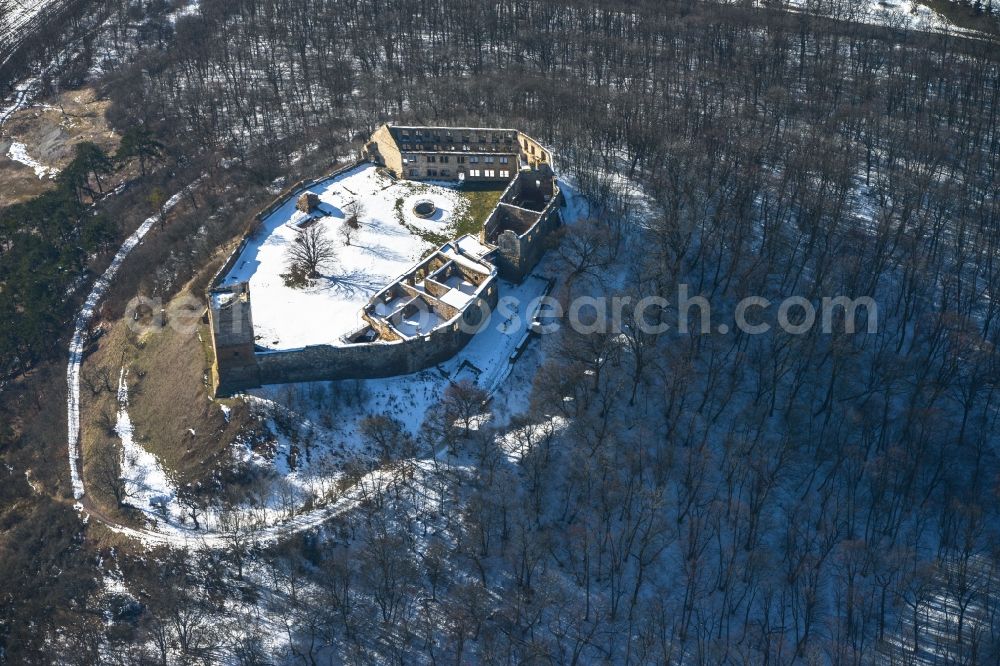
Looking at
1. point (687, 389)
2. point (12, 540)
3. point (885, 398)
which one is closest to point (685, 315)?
point (687, 389)

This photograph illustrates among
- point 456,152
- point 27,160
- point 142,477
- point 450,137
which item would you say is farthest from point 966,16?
point 27,160

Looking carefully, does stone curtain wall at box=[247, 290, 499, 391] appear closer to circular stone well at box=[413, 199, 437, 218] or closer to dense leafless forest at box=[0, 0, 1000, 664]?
dense leafless forest at box=[0, 0, 1000, 664]

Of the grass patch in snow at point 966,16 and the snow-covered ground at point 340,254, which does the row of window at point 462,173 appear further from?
the grass patch in snow at point 966,16

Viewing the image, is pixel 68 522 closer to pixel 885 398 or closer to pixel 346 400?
pixel 346 400

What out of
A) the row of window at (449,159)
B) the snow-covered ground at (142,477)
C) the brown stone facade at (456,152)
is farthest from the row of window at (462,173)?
the snow-covered ground at (142,477)

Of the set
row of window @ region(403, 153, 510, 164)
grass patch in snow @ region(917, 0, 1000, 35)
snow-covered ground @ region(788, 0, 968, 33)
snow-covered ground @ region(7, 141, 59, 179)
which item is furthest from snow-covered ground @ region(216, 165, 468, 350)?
grass patch in snow @ region(917, 0, 1000, 35)

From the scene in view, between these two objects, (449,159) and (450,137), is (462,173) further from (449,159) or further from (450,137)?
(450,137)
